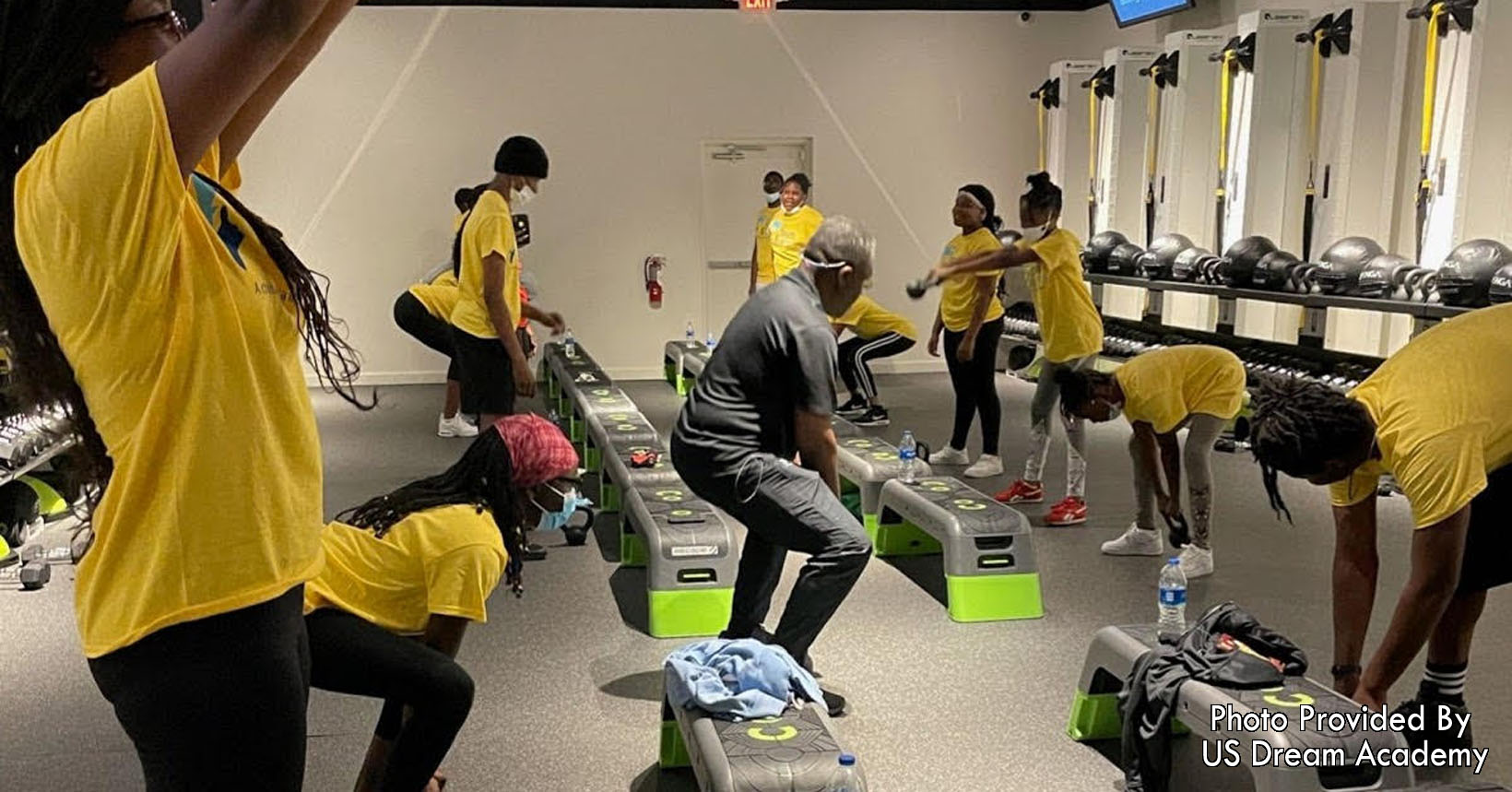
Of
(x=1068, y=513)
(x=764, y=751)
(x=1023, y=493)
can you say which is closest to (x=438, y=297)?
(x=1023, y=493)

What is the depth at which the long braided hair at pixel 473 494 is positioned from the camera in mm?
2619

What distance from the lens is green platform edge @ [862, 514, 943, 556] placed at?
17.0 feet

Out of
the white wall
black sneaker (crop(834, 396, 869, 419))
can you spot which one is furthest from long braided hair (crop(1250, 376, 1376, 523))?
the white wall

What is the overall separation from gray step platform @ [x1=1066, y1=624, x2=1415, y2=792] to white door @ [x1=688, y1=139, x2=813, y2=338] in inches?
307

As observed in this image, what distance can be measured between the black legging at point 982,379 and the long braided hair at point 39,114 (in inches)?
217

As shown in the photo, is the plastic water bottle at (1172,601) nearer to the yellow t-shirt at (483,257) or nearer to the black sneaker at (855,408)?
the yellow t-shirt at (483,257)

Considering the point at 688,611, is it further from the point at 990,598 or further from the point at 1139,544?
the point at 1139,544

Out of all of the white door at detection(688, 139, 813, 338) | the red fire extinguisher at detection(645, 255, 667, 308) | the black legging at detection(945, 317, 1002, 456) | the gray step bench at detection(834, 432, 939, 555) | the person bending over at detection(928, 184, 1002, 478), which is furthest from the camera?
the white door at detection(688, 139, 813, 338)

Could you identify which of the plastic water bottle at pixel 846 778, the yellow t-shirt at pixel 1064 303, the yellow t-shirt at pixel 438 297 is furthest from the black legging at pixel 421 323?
the plastic water bottle at pixel 846 778

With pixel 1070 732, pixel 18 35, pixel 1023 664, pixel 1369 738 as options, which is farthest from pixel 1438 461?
pixel 18 35

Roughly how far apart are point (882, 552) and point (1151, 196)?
187 inches

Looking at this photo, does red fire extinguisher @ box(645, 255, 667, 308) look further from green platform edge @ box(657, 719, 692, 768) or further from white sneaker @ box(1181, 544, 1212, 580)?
green platform edge @ box(657, 719, 692, 768)

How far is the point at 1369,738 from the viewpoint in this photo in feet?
8.16

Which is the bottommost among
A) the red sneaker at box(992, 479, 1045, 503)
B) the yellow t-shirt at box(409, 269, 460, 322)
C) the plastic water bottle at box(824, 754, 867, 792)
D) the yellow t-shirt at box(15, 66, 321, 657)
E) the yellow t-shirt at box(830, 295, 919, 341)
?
the red sneaker at box(992, 479, 1045, 503)
